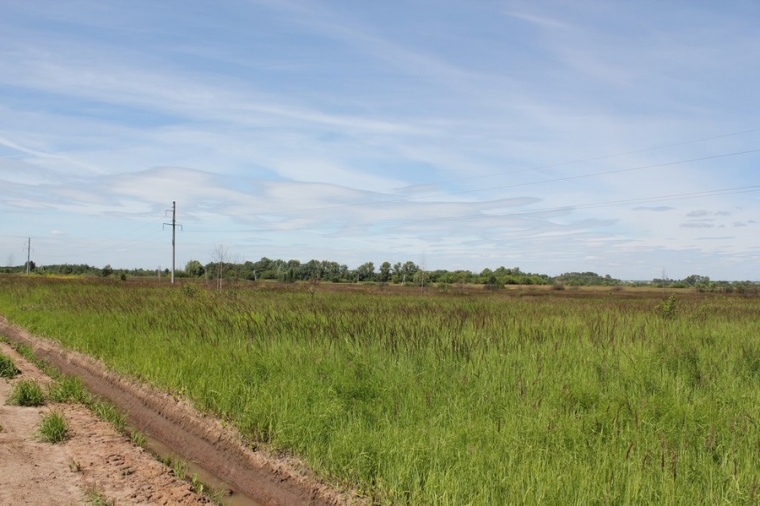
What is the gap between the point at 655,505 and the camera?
139 inches

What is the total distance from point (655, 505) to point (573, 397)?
2.22m

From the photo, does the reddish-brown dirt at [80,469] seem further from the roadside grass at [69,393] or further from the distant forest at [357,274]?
the distant forest at [357,274]

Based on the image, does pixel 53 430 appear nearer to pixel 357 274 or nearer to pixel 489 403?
pixel 489 403

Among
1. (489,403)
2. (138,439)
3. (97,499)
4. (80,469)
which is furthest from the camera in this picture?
(138,439)

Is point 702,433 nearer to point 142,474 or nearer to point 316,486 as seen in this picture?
point 316,486

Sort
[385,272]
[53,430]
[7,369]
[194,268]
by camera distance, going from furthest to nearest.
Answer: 1. [385,272]
2. [194,268]
3. [7,369]
4. [53,430]

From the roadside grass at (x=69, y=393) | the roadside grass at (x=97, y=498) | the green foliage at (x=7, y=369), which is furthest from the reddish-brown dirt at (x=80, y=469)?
the green foliage at (x=7, y=369)

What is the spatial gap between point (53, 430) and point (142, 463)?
54.2 inches

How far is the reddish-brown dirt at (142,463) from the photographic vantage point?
4.69m

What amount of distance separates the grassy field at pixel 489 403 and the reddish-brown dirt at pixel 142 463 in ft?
0.69

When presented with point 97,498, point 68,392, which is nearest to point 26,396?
point 68,392

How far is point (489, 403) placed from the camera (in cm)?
561

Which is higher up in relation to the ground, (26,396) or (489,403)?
(489,403)

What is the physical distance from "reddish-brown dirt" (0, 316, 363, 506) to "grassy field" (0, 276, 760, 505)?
211 millimetres
